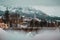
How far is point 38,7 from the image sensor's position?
1563mm

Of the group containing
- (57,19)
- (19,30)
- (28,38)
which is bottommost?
(28,38)

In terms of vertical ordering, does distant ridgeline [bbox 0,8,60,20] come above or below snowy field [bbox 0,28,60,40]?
above

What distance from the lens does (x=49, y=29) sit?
61.0 inches

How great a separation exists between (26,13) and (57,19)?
397mm

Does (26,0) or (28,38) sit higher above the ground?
(26,0)

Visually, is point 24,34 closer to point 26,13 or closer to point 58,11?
point 26,13

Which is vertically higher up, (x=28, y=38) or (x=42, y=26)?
(x=42, y=26)

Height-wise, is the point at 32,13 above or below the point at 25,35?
above

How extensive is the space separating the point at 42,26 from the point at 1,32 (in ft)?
1.69

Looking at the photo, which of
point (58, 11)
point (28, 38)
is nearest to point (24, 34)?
point (28, 38)

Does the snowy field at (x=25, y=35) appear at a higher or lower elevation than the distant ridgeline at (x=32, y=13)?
lower

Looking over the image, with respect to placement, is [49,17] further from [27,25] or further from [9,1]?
[9,1]

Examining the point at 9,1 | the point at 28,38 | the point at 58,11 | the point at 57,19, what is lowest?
the point at 28,38

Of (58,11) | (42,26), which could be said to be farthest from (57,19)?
(42,26)
